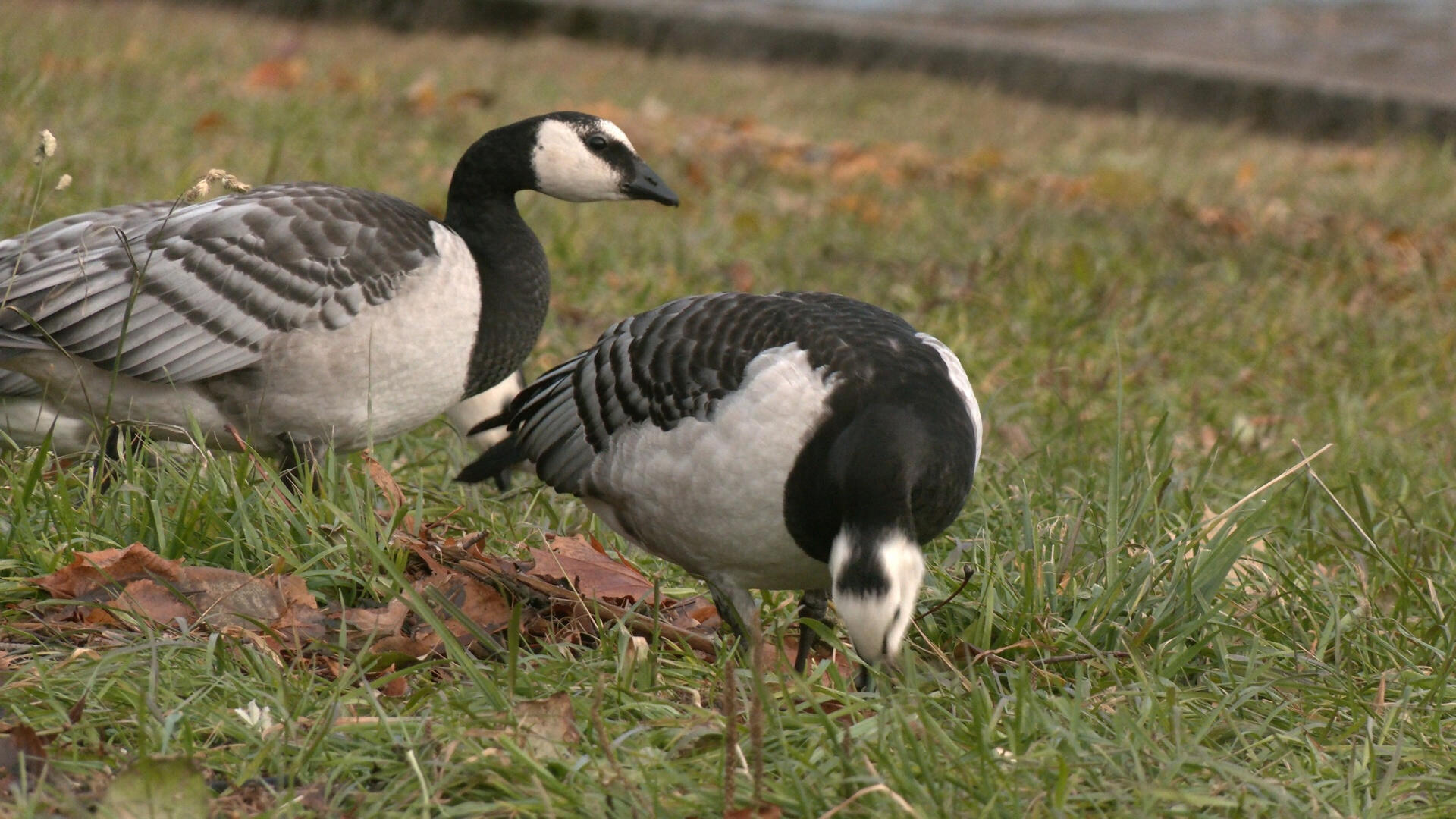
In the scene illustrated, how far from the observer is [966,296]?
636 cm

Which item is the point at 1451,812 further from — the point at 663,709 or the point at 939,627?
the point at 663,709

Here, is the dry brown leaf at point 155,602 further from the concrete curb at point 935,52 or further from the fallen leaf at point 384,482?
the concrete curb at point 935,52

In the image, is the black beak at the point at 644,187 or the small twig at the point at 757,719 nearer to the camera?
the small twig at the point at 757,719

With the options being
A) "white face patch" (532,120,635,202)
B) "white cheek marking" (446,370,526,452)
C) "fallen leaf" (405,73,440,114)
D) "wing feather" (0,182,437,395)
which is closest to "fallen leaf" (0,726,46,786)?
"wing feather" (0,182,437,395)

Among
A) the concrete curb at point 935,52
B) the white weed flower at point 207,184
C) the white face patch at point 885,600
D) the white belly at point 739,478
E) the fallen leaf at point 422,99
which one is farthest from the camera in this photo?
the concrete curb at point 935,52

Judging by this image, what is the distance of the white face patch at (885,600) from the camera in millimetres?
2791

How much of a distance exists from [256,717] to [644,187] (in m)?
2.03

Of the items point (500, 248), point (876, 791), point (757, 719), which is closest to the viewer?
point (757, 719)

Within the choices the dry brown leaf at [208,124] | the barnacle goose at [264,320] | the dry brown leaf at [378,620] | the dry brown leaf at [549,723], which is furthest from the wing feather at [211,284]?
the dry brown leaf at [208,124]

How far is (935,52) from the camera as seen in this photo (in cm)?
1223

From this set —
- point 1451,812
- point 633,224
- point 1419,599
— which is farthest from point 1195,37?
point 1451,812

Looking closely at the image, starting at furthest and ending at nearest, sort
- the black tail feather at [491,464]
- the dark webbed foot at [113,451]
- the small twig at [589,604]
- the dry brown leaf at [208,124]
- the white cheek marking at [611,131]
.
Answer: the dry brown leaf at [208,124], the white cheek marking at [611,131], the black tail feather at [491,464], the dark webbed foot at [113,451], the small twig at [589,604]

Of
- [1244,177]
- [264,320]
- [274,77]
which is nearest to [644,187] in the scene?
[264,320]

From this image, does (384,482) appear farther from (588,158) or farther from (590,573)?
(588,158)
